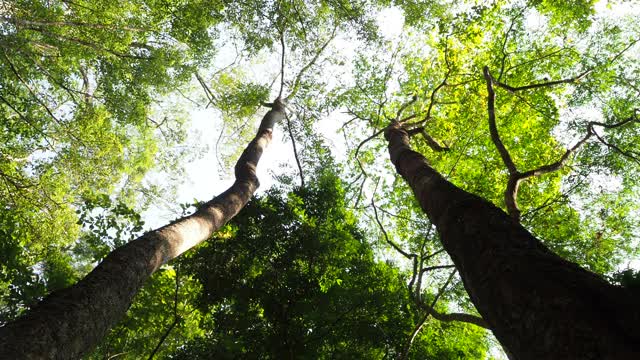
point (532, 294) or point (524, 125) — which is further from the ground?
point (524, 125)

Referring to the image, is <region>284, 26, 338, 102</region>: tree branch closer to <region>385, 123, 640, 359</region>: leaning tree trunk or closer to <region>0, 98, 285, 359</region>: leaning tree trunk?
<region>0, 98, 285, 359</region>: leaning tree trunk

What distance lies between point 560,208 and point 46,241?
16.7m

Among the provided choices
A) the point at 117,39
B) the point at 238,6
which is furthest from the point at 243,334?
the point at 238,6

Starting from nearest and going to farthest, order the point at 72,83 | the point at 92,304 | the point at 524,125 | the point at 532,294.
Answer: the point at 532,294
the point at 92,304
the point at 524,125
the point at 72,83

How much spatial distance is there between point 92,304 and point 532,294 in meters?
3.30

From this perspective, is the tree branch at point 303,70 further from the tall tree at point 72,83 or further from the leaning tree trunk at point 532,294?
the leaning tree trunk at point 532,294

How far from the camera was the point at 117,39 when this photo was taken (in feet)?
36.3

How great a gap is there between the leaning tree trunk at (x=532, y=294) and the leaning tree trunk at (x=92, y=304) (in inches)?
117

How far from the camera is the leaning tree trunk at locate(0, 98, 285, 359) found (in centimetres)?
244

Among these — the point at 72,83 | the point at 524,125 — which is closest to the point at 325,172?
the point at 524,125

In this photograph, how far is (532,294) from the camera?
1.74 meters

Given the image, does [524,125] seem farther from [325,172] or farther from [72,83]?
[72,83]

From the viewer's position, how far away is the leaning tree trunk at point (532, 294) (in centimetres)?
138

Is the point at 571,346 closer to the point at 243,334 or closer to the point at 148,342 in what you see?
the point at 243,334
